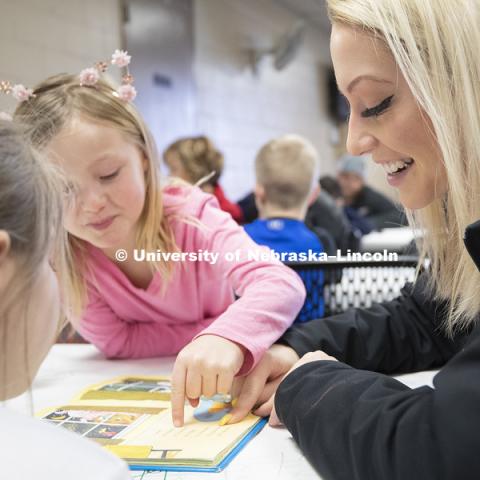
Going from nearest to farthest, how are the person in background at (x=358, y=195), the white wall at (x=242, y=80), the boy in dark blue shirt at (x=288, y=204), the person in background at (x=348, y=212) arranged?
the boy in dark blue shirt at (x=288, y=204)
the white wall at (x=242, y=80)
the person in background at (x=348, y=212)
the person in background at (x=358, y=195)

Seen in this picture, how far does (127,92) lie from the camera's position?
0.72 m

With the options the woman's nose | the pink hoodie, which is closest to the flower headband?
the pink hoodie

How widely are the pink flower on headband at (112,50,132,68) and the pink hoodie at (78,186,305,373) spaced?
20cm

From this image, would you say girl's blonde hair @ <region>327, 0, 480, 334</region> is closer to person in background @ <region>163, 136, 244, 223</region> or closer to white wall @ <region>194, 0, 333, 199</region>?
white wall @ <region>194, 0, 333, 199</region>

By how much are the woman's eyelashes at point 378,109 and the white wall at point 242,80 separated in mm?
143

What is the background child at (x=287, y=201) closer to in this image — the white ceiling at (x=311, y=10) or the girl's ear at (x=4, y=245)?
the white ceiling at (x=311, y=10)

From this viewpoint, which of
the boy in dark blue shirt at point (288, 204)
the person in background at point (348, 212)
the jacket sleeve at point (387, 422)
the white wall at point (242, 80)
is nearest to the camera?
the jacket sleeve at point (387, 422)

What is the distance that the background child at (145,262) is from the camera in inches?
24.3

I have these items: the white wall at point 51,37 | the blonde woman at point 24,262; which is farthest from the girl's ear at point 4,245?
the white wall at point 51,37

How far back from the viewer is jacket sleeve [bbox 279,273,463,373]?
69cm

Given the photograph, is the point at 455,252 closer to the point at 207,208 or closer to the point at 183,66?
the point at 207,208

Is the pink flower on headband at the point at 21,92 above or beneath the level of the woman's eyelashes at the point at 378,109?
above

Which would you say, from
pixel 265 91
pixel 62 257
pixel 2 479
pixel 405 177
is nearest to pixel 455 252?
pixel 405 177

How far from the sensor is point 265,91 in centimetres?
228
